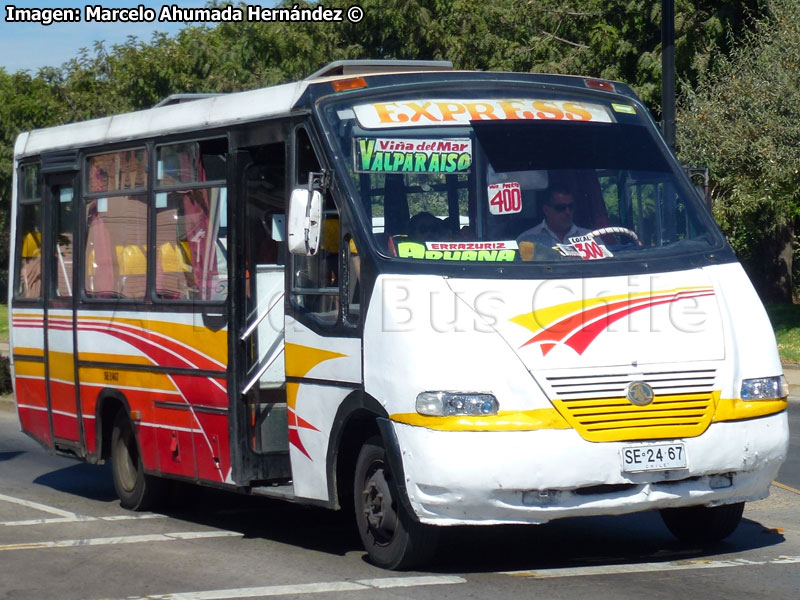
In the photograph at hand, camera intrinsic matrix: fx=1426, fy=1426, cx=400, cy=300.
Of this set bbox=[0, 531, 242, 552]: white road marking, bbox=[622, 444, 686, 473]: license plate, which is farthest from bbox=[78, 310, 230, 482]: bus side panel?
bbox=[622, 444, 686, 473]: license plate

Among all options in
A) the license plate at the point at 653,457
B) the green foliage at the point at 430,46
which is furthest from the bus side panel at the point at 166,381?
the green foliage at the point at 430,46

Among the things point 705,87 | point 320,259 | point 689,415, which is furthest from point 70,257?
point 705,87

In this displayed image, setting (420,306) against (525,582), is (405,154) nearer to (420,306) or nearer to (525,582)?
(420,306)

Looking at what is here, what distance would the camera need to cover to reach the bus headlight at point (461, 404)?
7109 mm

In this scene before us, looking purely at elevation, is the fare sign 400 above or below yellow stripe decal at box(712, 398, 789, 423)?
above

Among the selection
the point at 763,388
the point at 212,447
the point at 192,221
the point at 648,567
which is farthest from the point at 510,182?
the point at 212,447

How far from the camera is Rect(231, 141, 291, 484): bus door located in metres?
9.02

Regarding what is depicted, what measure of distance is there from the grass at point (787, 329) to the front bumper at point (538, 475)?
660 inches

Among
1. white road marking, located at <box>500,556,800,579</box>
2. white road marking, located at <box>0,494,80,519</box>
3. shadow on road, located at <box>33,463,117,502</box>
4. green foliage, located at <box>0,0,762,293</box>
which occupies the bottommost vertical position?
shadow on road, located at <box>33,463,117,502</box>

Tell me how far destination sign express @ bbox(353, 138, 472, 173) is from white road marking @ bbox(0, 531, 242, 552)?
2824 millimetres

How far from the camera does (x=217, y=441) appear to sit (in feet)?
30.5

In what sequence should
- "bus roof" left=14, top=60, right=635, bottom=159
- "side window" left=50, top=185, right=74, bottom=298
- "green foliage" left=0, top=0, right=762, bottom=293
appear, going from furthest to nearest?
1. "green foliage" left=0, top=0, right=762, bottom=293
2. "side window" left=50, top=185, right=74, bottom=298
3. "bus roof" left=14, top=60, right=635, bottom=159

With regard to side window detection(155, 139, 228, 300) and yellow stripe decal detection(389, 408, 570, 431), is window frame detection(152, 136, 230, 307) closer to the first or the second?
side window detection(155, 139, 228, 300)

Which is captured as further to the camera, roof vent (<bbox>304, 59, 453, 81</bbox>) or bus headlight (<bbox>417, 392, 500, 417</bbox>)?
roof vent (<bbox>304, 59, 453, 81</bbox>)
